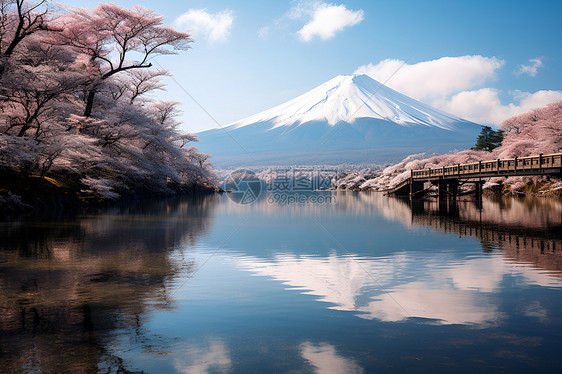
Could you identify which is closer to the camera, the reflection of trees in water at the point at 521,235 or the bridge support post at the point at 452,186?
the reflection of trees in water at the point at 521,235

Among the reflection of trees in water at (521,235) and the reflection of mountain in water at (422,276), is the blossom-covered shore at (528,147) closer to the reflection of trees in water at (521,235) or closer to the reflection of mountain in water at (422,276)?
the reflection of trees in water at (521,235)

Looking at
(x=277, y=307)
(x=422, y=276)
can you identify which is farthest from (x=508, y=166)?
(x=277, y=307)

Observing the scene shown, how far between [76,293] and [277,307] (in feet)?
11.3

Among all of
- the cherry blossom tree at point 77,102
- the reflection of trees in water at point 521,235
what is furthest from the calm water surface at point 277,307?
the cherry blossom tree at point 77,102

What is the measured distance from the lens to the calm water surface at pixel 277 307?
513 centimetres

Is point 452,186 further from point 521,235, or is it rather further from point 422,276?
point 422,276

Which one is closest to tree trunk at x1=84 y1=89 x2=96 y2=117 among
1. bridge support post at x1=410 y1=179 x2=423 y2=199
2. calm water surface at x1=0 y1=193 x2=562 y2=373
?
calm water surface at x1=0 y1=193 x2=562 y2=373

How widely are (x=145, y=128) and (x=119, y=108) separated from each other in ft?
9.51

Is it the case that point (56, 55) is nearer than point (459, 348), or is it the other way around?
point (459, 348)

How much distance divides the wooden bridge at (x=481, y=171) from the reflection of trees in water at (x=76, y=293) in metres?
22.8

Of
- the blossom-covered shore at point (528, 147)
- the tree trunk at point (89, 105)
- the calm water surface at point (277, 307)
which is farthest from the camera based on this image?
the blossom-covered shore at point (528, 147)

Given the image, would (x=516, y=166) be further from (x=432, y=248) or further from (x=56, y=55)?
(x=56, y=55)

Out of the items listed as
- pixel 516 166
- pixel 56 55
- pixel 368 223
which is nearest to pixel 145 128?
pixel 56 55

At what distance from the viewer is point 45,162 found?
25562mm
